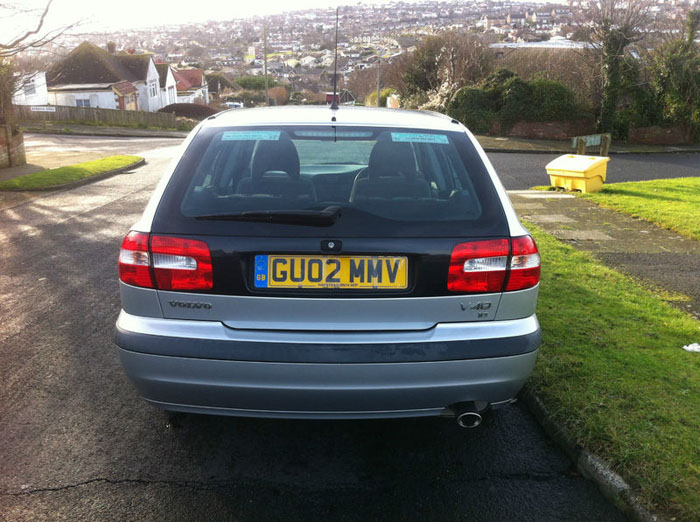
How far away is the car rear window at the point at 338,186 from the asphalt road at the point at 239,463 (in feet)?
3.99

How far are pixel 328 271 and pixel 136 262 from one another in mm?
878

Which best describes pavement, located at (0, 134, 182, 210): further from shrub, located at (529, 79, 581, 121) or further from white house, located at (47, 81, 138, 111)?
white house, located at (47, 81, 138, 111)

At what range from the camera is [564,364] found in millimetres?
4070

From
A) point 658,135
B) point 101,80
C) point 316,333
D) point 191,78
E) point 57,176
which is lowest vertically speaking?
point 57,176

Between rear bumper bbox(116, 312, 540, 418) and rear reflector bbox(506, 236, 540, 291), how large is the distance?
205 millimetres

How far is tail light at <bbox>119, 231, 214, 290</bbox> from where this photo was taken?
278 centimetres

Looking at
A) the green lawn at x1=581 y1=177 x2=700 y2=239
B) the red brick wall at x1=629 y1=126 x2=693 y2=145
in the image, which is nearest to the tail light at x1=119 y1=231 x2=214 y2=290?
the green lawn at x1=581 y1=177 x2=700 y2=239

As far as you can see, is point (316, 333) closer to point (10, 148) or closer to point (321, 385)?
point (321, 385)

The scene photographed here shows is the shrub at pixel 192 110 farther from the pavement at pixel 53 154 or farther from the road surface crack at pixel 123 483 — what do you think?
the road surface crack at pixel 123 483

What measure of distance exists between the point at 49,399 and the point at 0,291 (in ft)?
8.94

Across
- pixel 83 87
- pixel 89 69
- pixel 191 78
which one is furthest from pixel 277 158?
pixel 191 78

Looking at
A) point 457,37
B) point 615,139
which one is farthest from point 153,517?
point 457,37

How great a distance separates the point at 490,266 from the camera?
284 centimetres

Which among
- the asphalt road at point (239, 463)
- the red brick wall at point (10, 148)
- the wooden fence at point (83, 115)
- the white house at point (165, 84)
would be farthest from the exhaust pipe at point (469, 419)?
the white house at point (165, 84)
